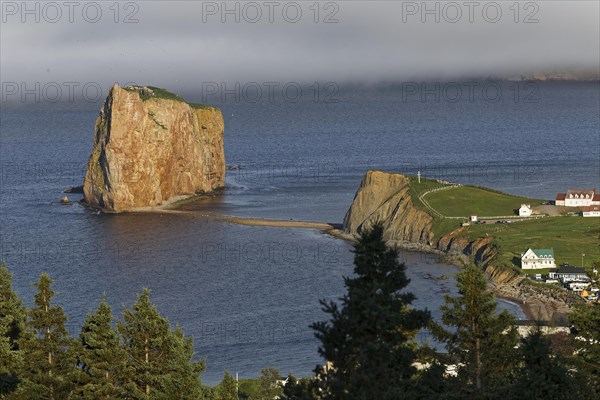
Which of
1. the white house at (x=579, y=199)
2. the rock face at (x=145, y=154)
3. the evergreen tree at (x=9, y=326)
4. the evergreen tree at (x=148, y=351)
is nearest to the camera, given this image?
the evergreen tree at (x=9, y=326)

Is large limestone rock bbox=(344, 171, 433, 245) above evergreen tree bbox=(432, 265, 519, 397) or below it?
below

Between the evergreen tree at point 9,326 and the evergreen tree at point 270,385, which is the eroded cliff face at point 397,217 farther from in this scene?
the evergreen tree at point 9,326

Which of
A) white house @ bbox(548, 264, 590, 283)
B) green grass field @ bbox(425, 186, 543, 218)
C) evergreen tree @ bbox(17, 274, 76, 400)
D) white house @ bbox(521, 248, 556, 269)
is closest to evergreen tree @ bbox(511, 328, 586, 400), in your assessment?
evergreen tree @ bbox(17, 274, 76, 400)

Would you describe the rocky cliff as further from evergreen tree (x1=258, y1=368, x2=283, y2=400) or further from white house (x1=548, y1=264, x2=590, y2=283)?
evergreen tree (x1=258, y1=368, x2=283, y2=400)

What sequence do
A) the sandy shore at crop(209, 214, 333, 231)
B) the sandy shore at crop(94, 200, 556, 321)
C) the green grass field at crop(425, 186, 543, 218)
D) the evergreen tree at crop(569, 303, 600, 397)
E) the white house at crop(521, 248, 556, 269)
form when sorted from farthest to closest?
the sandy shore at crop(209, 214, 333, 231)
the green grass field at crop(425, 186, 543, 218)
the white house at crop(521, 248, 556, 269)
the sandy shore at crop(94, 200, 556, 321)
the evergreen tree at crop(569, 303, 600, 397)

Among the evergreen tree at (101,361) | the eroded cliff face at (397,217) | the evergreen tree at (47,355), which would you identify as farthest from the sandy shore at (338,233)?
the evergreen tree at (47,355)

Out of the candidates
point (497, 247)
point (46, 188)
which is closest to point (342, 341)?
point (497, 247)
